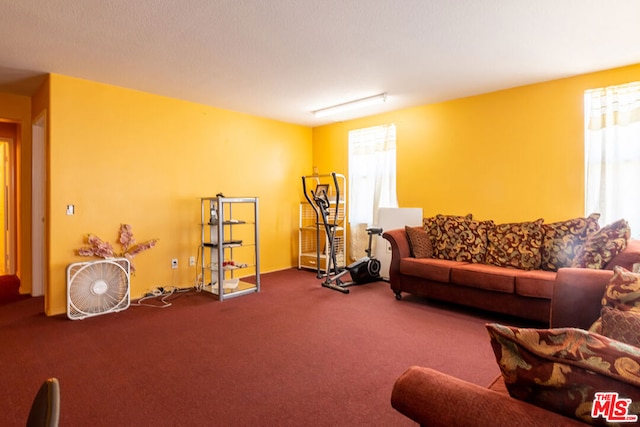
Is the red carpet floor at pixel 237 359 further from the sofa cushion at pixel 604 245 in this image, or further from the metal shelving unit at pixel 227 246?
the sofa cushion at pixel 604 245

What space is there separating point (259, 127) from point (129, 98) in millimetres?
1935

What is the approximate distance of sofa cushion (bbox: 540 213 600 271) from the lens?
3.33 m

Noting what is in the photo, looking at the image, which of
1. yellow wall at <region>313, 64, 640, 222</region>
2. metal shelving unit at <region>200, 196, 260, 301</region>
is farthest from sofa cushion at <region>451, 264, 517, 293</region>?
metal shelving unit at <region>200, 196, 260, 301</region>

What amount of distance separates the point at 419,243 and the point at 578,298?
92.5 inches

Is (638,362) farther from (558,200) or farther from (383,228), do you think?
(383,228)

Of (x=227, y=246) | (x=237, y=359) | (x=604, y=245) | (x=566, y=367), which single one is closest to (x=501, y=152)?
(x=604, y=245)

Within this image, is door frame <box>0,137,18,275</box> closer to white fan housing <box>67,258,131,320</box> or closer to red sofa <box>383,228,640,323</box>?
white fan housing <box>67,258,131,320</box>

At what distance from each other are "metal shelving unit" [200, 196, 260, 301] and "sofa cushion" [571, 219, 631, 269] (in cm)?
354

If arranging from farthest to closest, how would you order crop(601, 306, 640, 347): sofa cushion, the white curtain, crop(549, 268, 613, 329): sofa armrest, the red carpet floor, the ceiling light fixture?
the ceiling light fixture < the white curtain < the red carpet floor < crop(549, 268, 613, 329): sofa armrest < crop(601, 306, 640, 347): sofa cushion

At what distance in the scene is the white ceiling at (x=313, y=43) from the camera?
2.39 metres

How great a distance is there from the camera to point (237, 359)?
8.47 ft

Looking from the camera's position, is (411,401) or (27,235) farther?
(27,235)

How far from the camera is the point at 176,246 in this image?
4.57 meters

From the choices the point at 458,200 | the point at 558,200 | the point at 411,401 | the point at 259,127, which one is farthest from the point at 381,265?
the point at 411,401
